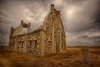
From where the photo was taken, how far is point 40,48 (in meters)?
10.7

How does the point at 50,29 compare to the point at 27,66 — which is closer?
the point at 27,66

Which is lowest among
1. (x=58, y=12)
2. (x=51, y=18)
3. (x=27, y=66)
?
(x=27, y=66)

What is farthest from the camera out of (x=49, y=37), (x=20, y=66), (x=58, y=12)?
(x=58, y=12)

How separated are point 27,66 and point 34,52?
5.96m

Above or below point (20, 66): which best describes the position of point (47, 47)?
above

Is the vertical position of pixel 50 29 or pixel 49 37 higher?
pixel 50 29

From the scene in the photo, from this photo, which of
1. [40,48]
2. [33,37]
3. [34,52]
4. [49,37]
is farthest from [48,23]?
[34,52]

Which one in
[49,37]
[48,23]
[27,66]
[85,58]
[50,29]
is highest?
[48,23]

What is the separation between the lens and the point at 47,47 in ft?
38.9

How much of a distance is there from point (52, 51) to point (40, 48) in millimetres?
3265

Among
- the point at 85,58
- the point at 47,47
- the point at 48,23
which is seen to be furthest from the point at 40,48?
the point at 85,58

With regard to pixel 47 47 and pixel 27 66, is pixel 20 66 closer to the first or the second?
pixel 27 66

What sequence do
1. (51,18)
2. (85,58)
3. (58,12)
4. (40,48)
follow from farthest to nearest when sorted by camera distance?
1. (58,12)
2. (51,18)
3. (40,48)
4. (85,58)

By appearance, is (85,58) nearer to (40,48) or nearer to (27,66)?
(27,66)
